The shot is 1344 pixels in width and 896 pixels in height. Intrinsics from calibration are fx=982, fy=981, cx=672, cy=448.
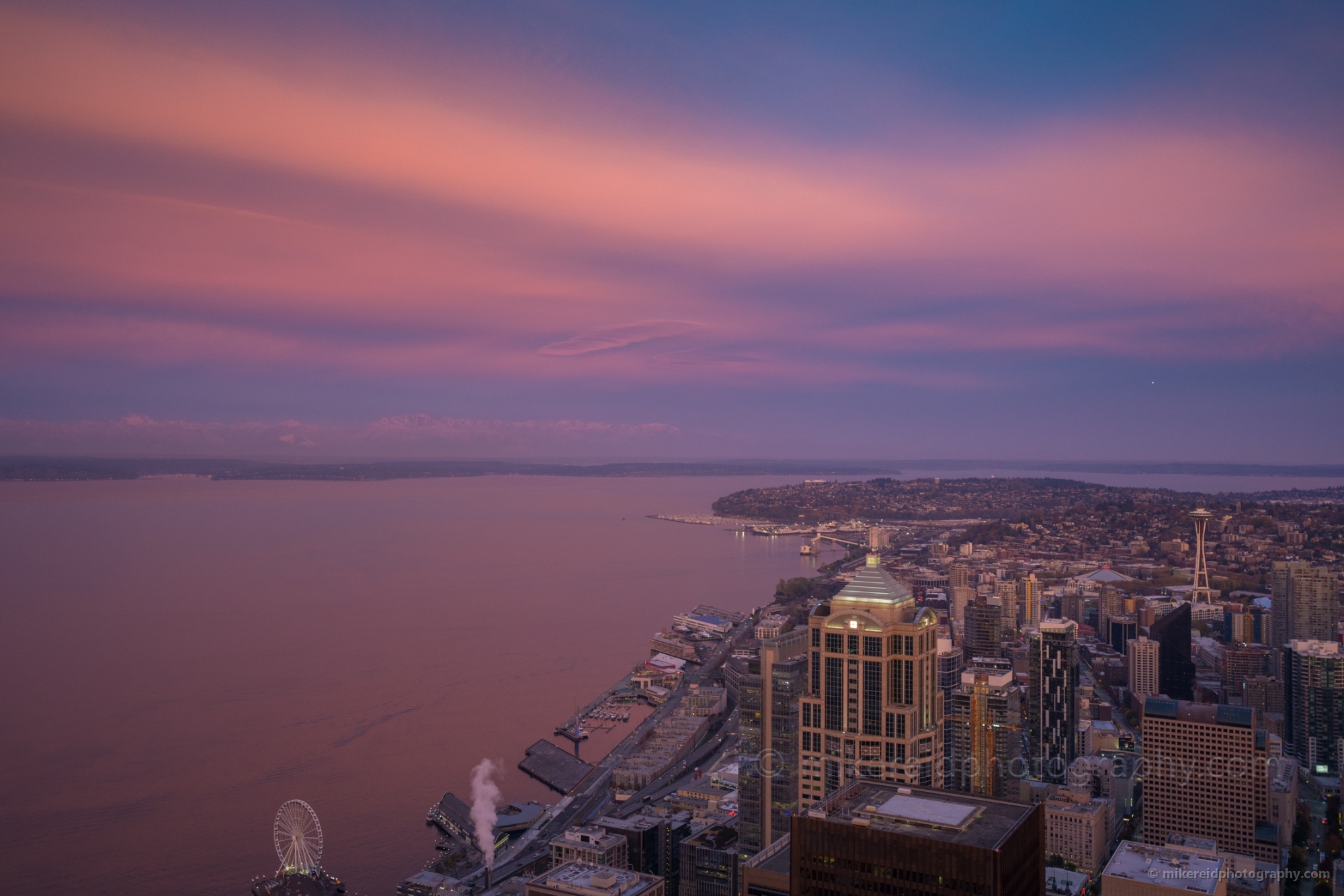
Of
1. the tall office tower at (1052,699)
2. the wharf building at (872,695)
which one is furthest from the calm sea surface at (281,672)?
the tall office tower at (1052,699)

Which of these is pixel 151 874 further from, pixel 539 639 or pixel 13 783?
pixel 539 639

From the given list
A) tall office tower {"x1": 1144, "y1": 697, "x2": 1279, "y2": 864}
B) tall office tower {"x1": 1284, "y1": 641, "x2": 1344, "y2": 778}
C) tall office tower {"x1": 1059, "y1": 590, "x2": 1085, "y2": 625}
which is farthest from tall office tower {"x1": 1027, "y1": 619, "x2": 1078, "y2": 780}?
tall office tower {"x1": 1059, "y1": 590, "x2": 1085, "y2": 625}

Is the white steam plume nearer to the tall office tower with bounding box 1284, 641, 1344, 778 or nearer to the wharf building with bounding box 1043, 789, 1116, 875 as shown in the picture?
the wharf building with bounding box 1043, 789, 1116, 875

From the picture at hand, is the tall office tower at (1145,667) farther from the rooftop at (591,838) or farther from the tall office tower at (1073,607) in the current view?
the rooftop at (591,838)

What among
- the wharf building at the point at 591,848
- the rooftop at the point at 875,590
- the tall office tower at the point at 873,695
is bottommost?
the wharf building at the point at 591,848

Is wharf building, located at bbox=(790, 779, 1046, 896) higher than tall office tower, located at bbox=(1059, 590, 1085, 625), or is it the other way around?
wharf building, located at bbox=(790, 779, 1046, 896)

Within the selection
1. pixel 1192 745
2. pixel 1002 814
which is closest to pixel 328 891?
pixel 1002 814

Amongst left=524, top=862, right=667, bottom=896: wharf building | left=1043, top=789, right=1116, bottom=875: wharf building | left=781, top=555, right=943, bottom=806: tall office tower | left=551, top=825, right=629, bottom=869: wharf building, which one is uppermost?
left=781, top=555, right=943, bottom=806: tall office tower
